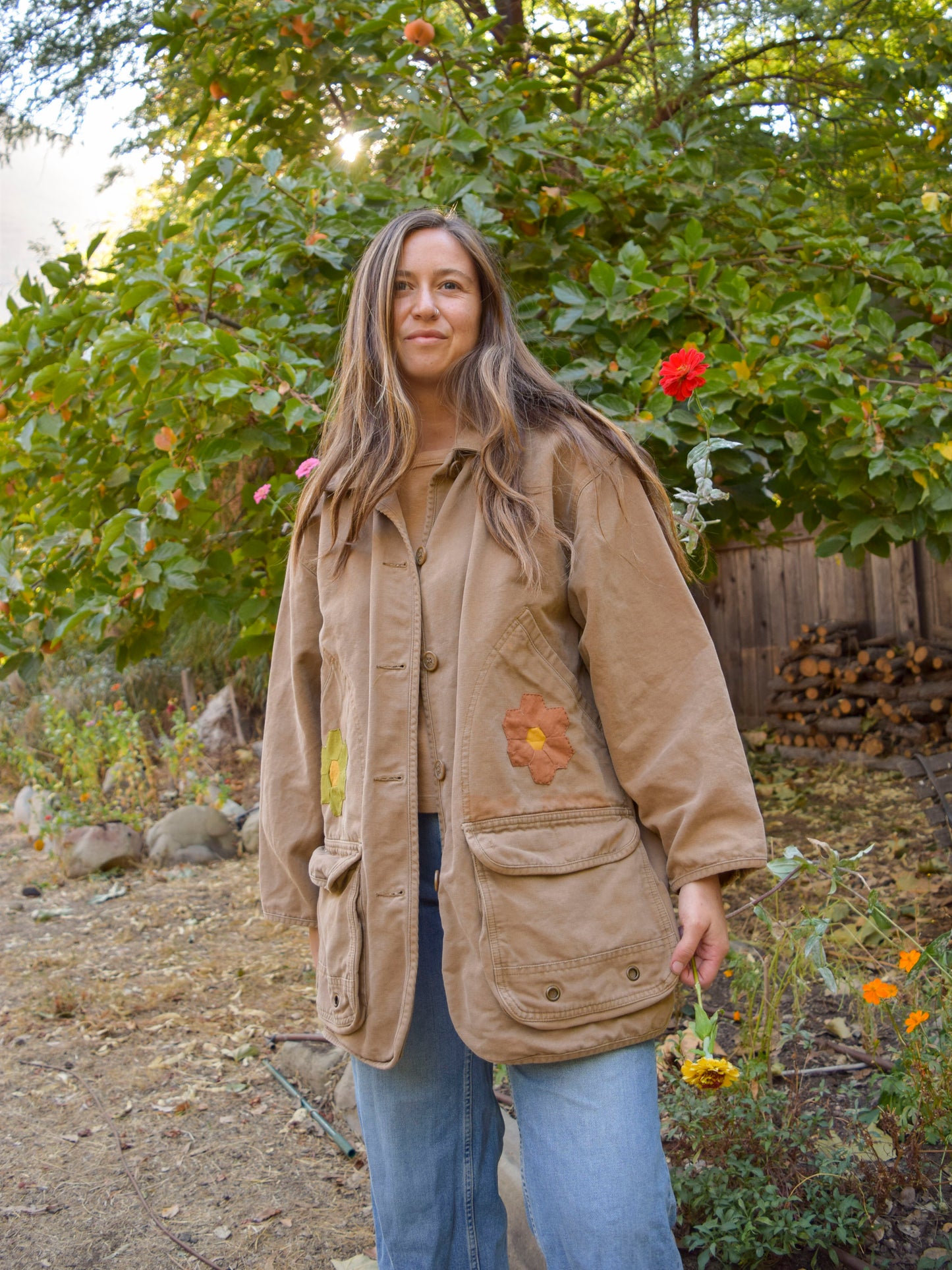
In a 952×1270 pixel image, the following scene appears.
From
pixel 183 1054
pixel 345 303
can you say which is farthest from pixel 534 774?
pixel 183 1054

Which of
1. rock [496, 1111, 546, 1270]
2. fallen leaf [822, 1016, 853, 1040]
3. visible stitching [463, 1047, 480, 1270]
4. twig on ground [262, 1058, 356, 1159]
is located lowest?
twig on ground [262, 1058, 356, 1159]

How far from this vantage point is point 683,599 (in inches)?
48.8

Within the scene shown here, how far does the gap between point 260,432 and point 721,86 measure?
9.36ft

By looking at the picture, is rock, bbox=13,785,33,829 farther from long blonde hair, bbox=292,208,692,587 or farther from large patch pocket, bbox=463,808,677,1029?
large patch pocket, bbox=463,808,677,1029

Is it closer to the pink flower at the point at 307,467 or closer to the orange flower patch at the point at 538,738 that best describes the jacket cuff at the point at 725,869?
the orange flower patch at the point at 538,738

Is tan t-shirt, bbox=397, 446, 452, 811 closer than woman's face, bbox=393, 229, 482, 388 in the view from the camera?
Yes

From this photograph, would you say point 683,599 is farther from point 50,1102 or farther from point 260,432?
point 50,1102

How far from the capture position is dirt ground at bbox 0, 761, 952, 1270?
2.15 metres

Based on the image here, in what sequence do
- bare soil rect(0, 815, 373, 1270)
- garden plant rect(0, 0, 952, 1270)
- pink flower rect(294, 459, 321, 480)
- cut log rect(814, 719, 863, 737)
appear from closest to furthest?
garden plant rect(0, 0, 952, 1270) < pink flower rect(294, 459, 321, 480) < bare soil rect(0, 815, 373, 1270) < cut log rect(814, 719, 863, 737)

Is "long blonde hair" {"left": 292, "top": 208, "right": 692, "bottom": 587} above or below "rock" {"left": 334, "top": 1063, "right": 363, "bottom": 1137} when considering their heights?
above

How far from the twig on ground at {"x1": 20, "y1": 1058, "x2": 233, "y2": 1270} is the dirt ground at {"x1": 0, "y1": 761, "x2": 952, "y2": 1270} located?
0.05ft

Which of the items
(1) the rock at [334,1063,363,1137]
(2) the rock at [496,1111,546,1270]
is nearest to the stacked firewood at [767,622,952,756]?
(1) the rock at [334,1063,363,1137]

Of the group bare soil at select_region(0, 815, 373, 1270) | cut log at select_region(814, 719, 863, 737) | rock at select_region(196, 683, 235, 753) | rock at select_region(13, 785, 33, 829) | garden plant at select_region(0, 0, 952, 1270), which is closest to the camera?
garden plant at select_region(0, 0, 952, 1270)

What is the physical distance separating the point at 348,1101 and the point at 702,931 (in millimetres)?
1701
